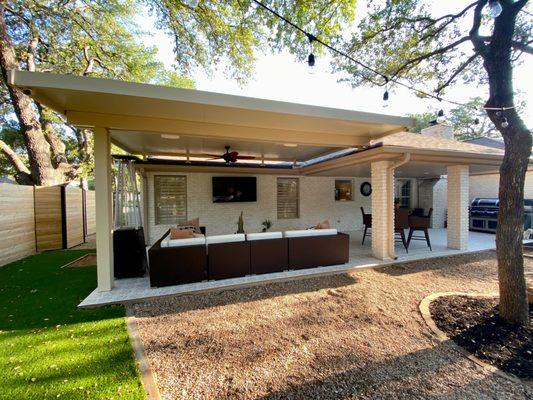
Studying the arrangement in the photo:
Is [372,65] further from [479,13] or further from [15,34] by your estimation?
[15,34]

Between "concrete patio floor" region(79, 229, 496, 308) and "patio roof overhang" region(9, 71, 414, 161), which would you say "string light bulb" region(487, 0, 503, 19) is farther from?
"concrete patio floor" region(79, 229, 496, 308)

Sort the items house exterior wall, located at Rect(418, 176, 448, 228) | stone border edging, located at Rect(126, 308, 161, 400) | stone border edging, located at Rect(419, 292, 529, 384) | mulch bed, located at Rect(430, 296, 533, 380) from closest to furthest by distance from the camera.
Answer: stone border edging, located at Rect(126, 308, 161, 400) → stone border edging, located at Rect(419, 292, 529, 384) → mulch bed, located at Rect(430, 296, 533, 380) → house exterior wall, located at Rect(418, 176, 448, 228)

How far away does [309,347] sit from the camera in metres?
2.41

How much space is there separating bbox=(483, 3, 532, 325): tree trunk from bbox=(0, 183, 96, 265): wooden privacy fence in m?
9.49

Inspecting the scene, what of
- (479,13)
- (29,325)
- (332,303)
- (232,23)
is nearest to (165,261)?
Answer: (29,325)

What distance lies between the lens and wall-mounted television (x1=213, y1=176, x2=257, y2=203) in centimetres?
784

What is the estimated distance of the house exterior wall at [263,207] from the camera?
7.68 metres

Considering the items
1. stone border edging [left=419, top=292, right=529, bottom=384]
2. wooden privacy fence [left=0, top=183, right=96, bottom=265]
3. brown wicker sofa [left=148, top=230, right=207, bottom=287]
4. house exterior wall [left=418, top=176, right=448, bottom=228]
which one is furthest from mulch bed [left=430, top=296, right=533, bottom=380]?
wooden privacy fence [left=0, top=183, right=96, bottom=265]

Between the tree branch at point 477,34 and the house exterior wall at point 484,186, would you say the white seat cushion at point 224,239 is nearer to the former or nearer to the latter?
the tree branch at point 477,34

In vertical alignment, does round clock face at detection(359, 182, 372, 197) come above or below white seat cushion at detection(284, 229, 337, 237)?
above

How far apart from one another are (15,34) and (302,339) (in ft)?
44.6

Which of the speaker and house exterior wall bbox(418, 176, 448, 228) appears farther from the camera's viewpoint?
house exterior wall bbox(418, 176, 448, 228)

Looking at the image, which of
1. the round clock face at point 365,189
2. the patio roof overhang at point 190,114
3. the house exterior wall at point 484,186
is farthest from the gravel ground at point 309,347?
the house exterior wall at point 484,186

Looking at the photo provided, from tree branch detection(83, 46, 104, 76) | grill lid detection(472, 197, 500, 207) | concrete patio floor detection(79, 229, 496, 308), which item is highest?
tree branch detection(83, 46, 104, 76)
